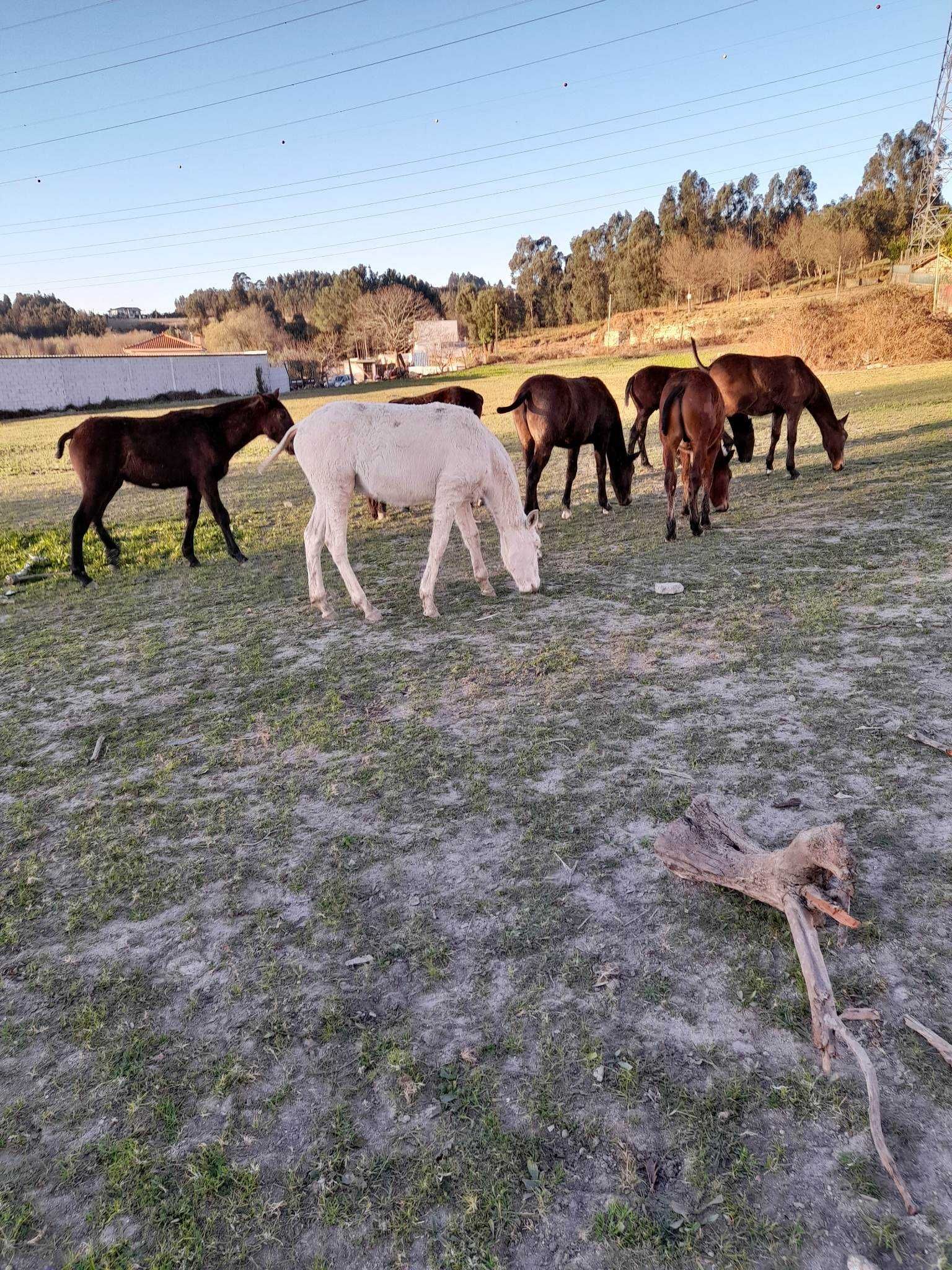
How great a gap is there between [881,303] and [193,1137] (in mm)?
36060

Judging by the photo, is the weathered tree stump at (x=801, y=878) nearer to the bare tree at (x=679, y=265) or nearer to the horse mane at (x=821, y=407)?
the horse mane at (x=821, y=407)

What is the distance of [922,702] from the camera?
4121 millimetres

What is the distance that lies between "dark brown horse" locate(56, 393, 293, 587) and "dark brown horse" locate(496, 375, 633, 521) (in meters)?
2.88

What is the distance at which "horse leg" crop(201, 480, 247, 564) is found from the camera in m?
7.93

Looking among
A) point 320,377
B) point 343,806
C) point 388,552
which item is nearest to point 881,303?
point 388,552

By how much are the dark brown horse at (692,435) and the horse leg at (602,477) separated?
5.07ft

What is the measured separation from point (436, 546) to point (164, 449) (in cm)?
365

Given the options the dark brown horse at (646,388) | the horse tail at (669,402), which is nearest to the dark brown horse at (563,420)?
the horse tail at (669,402)

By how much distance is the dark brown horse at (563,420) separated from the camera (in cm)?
867

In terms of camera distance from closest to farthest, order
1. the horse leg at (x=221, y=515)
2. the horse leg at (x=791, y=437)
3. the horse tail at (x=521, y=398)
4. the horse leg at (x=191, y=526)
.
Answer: the horse leg at (x=221, y=515)
the horse leg at (x=191, y=526)
the horse tail at (x=521, y=398)
the horse leg at (x=791, y=437)

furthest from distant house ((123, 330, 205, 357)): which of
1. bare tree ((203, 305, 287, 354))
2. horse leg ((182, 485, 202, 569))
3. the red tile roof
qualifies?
horse leg ((182, 485, 202, 569))

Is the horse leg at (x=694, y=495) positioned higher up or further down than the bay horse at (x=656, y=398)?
further down

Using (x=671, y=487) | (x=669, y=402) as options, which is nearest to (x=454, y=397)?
(x=669, y=402)

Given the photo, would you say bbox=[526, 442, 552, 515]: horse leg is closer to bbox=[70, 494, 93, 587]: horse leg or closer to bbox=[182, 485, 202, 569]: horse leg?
bbox=[182, 485, 202, 569]: horse leg
